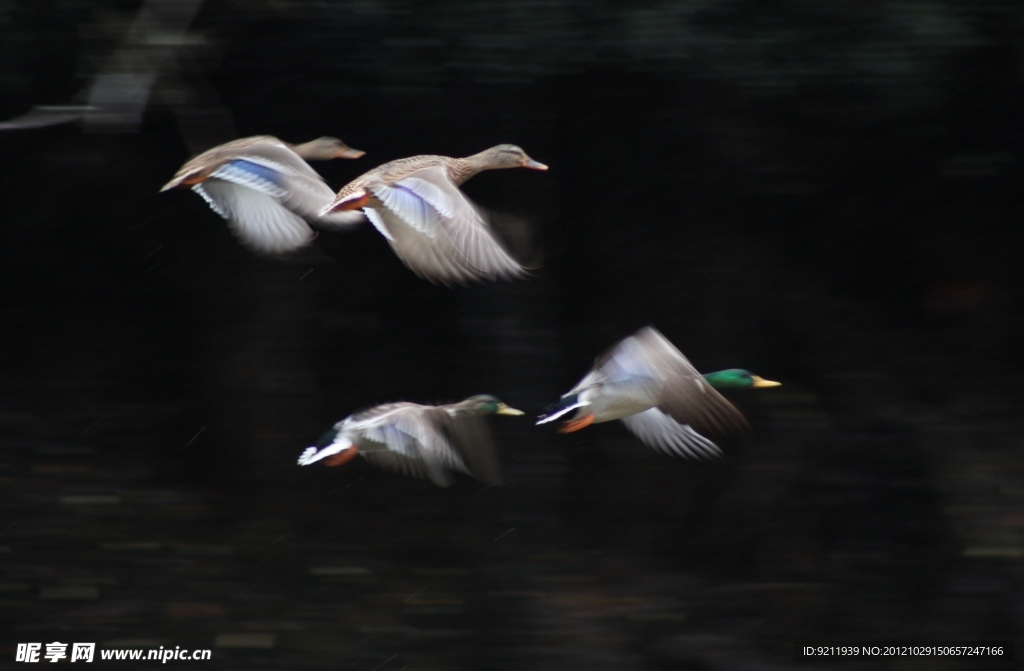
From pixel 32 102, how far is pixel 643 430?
1.97m

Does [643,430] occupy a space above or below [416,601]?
above

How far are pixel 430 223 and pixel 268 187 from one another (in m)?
0.51

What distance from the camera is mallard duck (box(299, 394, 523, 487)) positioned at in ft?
8.98

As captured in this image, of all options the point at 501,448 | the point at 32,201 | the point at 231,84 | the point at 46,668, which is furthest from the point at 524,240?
the point at 46,668

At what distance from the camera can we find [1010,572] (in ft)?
10.2

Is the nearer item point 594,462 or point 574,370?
point 574,370

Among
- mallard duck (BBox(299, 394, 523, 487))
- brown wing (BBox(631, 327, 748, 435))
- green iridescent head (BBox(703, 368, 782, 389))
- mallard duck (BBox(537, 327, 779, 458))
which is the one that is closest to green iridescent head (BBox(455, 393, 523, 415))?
mallard duck (BBox(299, 394, 523, 487))

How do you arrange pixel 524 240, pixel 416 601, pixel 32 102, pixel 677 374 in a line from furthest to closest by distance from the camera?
pixel 416 601, pixel 32 102, pixel 524 240, pixel 677 374

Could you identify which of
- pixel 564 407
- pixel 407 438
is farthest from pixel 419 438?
pixel 564 407

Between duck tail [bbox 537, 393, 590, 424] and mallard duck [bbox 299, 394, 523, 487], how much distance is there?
0.10m

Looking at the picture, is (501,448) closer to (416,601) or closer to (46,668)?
(416,601)

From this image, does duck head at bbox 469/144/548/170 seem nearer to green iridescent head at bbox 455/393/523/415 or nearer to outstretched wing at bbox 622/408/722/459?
green iridescent head at bbox 455/393/523/415

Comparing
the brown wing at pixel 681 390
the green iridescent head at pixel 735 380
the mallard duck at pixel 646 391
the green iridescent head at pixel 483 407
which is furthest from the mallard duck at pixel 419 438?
the green iridescent head at pixel 735 380

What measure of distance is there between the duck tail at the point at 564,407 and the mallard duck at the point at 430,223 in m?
0.38
